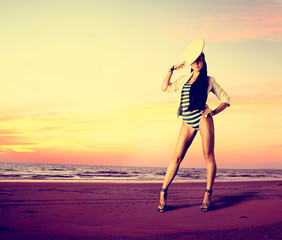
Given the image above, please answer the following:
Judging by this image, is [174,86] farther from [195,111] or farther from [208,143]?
[208,143]

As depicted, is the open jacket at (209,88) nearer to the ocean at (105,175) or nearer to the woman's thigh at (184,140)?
the woman's thigh at (184,140)

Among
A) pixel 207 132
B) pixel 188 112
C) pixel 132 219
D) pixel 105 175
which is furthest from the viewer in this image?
pixel 105 175

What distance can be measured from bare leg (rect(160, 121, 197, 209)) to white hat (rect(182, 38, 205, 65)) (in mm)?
940

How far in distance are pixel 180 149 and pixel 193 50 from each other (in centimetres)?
144

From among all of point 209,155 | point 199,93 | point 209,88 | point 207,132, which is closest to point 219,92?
point 209,88

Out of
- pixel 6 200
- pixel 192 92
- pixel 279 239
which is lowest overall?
pixel 6 200

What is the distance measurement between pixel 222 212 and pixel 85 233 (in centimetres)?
215

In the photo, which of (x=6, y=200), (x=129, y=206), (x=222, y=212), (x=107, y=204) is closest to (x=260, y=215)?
(x=222, y=212)

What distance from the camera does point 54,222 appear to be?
377 centimetres

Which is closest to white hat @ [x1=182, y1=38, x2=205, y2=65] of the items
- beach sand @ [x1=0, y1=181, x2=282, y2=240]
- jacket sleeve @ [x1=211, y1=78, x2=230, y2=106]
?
jacket sleeve @ [x1=211, y1=78, x2=230, y2=106]

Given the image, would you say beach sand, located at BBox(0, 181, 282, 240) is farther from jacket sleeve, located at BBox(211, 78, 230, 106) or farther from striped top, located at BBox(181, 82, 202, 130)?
jacket sleeve, located at BBox(211, 78, 230, 106)

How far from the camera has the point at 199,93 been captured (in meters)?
4.51

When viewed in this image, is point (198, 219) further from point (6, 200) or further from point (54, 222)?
point (6, 200)

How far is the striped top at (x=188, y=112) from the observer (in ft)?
15.0
